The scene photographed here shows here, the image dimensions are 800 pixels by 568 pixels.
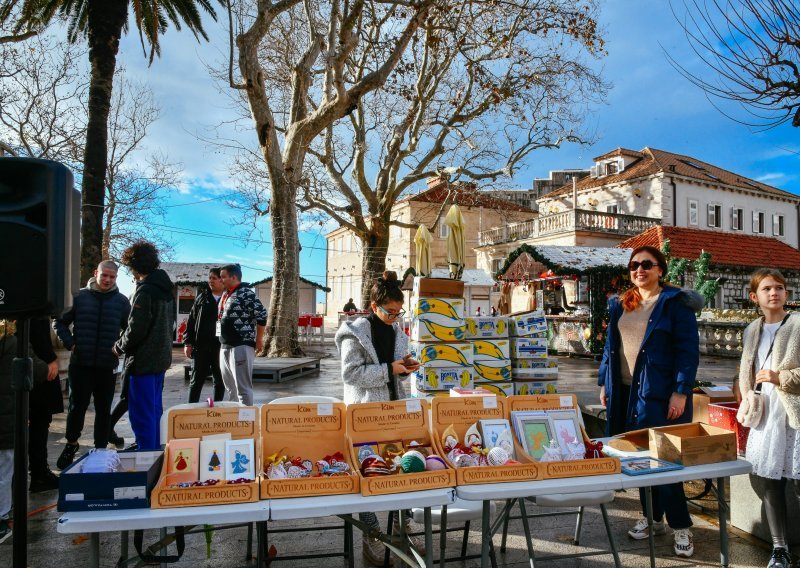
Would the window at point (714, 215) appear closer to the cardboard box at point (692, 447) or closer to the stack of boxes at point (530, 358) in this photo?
the stack of boxes at point (530, 358)

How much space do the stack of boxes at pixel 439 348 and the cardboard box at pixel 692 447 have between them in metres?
2.46

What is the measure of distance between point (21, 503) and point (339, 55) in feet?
34.1

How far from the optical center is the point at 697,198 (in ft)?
98.4

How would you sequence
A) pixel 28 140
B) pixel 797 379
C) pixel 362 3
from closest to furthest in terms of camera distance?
Answer: pixel 797 379, pixel 362 3, pixel 28 140

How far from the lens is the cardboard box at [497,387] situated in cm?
552

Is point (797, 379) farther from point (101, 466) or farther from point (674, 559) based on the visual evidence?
point (101, 466)

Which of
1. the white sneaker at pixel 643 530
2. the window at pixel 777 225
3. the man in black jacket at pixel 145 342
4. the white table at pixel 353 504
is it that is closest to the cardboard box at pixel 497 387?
the white sneaker at pixel 643 530

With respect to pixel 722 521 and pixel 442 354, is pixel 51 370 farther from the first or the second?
pixel 722 521

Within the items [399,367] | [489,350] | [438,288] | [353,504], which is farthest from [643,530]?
[438,288]

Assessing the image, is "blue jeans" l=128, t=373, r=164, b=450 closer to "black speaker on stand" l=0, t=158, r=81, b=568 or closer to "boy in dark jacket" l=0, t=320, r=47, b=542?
"boy in dark jacket" l=0, t=320, r=47, b=542

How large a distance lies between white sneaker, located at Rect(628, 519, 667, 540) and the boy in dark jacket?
3973mm

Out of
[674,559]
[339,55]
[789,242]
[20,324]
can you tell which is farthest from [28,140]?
[789,242]

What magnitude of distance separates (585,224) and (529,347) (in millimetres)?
21217

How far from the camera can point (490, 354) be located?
18.3ft
